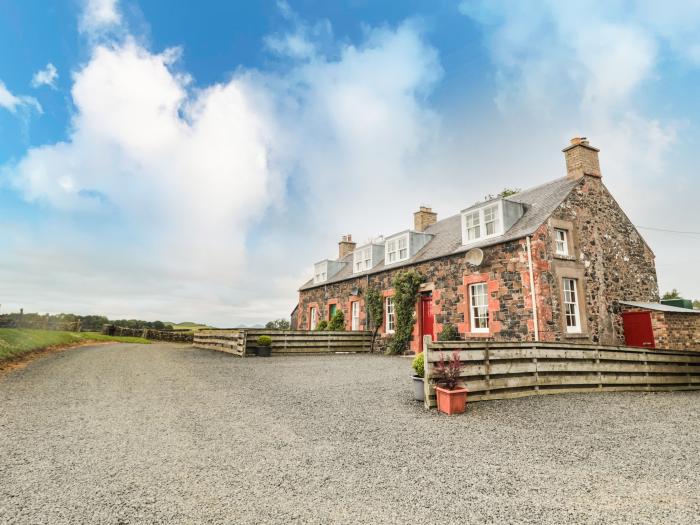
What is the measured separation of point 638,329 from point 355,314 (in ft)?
44.9

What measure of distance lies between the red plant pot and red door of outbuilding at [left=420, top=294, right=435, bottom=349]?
1056cm

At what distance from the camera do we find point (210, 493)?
349cm

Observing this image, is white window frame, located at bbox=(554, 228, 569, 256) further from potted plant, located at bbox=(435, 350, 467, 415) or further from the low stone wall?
the low stone wall

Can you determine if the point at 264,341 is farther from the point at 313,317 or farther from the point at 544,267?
the point at 544,267

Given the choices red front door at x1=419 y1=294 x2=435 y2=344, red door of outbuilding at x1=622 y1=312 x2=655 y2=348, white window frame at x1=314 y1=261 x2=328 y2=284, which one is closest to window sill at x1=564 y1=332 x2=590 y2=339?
red door of outbuilding at x1=622 y1=312 x2=655 y2=348

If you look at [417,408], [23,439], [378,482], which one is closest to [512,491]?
[378,482]

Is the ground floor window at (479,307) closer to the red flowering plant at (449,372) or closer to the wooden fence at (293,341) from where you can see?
the wooden fence at (293,341)

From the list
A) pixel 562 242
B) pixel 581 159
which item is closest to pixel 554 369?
pixel 562 242

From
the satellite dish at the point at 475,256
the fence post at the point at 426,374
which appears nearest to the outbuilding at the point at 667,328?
the satellite dish at the point at 475,256

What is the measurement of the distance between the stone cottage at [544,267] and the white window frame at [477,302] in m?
0.04

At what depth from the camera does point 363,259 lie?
76.8 feet

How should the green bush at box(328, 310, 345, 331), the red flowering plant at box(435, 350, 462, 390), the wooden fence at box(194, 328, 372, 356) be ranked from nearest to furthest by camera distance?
the red flowering plant at box(435, 350, 462, 390) < the wooden fence at box(194, 328, 372, 356) < the green bush at box(328, 310, 345, 331)

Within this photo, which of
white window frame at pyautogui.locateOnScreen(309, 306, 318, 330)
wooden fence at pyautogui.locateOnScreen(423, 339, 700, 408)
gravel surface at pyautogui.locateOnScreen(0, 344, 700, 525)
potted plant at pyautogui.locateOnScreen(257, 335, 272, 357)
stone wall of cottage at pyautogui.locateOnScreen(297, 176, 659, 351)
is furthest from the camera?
white window frame at pyautogui.locateOnScreen(309, 306, 318, 330)

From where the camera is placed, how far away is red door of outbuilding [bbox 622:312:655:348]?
13641 millimetres
